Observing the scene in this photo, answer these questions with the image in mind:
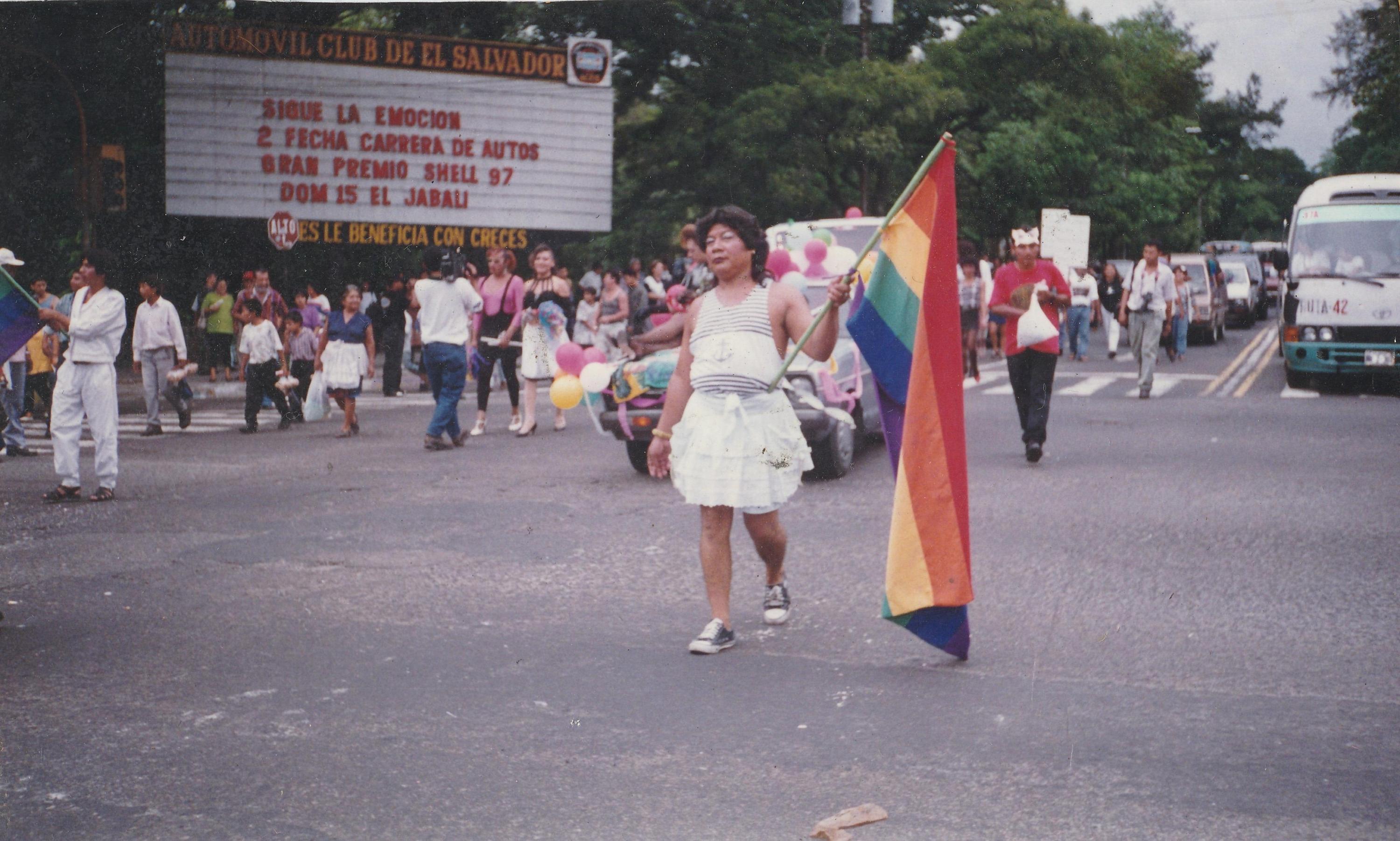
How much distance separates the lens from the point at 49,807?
4.23 meters

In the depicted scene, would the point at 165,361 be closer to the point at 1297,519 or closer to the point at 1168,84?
the point at 1297,519

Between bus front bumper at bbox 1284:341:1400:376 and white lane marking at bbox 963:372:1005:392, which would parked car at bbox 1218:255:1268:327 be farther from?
bus front bumper at bbox 1284:341:1400:376

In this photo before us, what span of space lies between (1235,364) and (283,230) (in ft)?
52.3

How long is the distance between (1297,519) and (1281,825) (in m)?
5.52

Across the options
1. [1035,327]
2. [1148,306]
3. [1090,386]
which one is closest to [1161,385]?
[1090,386]

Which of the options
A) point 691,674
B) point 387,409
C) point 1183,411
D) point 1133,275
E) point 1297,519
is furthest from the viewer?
point 387,409

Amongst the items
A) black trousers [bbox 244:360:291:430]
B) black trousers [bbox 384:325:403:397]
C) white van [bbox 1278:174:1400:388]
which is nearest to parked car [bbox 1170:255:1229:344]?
white van [bbox 1278:174:1400:388]

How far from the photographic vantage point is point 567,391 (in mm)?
8227

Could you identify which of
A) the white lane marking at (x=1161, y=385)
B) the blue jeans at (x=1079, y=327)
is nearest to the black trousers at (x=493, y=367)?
the white lane marking at (x=1161, y=385)

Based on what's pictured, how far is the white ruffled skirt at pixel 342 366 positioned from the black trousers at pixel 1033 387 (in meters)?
7.11

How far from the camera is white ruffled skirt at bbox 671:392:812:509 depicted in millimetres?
5980

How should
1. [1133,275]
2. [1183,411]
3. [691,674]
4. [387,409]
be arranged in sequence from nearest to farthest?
[691,674] → [1183,411] → [1133,275] → [387,409]

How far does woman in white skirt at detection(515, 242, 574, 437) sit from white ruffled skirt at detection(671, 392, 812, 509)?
285 inches

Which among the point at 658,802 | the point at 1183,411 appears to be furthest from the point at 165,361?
the point at 658,802
